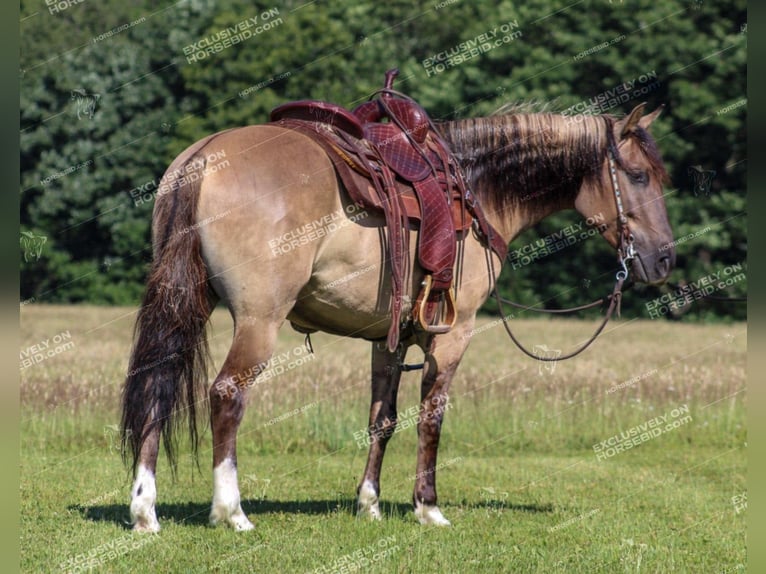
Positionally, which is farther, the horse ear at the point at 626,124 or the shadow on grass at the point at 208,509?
the horse ear at the point at 626,124

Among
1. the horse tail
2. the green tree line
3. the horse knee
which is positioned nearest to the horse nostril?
the horse knee

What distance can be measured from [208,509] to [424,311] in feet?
7.52

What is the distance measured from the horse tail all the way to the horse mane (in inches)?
94.2

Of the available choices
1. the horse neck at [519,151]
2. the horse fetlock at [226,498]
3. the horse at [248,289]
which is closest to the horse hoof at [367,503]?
the horse at [248,289]

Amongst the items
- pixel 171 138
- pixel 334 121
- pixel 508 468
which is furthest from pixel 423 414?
pixel 171 138

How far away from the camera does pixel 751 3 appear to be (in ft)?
13.0

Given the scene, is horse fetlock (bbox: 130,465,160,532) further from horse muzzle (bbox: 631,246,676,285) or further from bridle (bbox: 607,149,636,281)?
horse muzzle (bbox: 631,246,676,285)

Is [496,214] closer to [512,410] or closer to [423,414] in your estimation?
[423,414]

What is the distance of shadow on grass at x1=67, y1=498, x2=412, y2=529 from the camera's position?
765cm

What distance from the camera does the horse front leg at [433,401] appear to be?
7847mm

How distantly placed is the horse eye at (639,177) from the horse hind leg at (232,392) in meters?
3.18

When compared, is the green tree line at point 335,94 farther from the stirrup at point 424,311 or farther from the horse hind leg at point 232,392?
the horse hind leg at point 232,392

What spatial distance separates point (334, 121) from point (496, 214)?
1.58 meters

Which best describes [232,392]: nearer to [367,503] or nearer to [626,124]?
[367,503]
